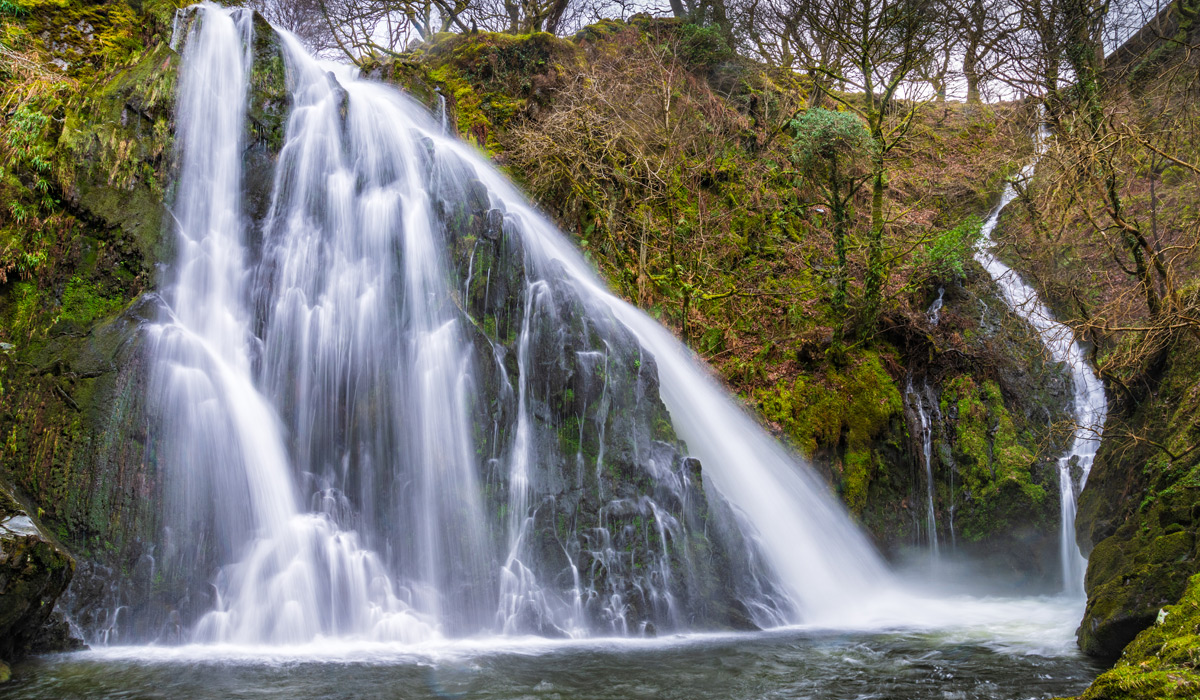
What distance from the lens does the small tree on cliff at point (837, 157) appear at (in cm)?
1085

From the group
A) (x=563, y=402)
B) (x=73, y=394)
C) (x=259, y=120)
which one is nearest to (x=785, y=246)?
(x=563, y=402)

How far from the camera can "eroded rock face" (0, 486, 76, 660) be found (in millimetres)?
5363

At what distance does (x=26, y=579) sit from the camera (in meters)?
5.46

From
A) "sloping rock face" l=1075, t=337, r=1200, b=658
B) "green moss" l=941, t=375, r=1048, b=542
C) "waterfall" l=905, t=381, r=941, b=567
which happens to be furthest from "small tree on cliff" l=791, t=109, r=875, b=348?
"sloping rock face" l=1075, t=337, r=1200, b=658

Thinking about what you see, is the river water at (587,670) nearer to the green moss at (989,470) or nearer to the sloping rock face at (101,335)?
the sloping rock face at (101,335)

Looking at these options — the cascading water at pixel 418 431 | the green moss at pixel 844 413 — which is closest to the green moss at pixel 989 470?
the green moss at pixel 844 413

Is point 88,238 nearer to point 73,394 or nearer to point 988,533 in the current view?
point 73,394

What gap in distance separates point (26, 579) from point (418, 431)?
360 cm

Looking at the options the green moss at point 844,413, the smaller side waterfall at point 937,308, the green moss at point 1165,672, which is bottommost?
the green moss at point 1165,672

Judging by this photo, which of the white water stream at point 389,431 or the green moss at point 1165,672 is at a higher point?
the white water stream at point 389,431

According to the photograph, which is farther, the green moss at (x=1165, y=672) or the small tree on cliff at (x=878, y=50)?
the small tree on cliff at (x=878, y=50)

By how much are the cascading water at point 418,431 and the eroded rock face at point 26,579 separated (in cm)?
118

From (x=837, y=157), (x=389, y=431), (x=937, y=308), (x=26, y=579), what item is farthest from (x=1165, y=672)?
(x=937, y=308)

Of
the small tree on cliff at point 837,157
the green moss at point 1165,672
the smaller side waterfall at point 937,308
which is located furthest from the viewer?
the smaller side waterfall at point 937,308
